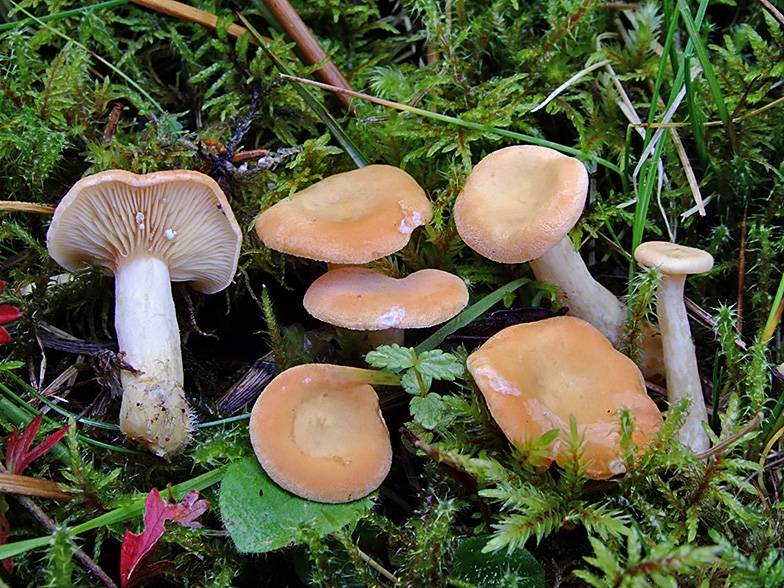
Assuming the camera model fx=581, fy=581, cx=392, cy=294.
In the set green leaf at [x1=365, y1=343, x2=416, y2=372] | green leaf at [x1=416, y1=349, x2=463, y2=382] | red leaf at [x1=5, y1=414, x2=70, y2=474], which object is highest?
red leaf at [x1=5, y1=414, x2=70, y2=474]

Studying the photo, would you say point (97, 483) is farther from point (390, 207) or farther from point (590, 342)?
point (590, 342)

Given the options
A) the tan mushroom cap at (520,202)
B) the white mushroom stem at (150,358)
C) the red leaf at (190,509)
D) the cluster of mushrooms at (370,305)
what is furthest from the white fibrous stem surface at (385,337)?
the red leaf at (190,509)

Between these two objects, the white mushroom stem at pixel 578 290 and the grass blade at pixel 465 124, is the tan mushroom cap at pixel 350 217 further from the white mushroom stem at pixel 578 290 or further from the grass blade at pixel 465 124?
the white mushroom stem at pixel 578 290

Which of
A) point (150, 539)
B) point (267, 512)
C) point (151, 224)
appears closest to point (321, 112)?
point (151, 224)

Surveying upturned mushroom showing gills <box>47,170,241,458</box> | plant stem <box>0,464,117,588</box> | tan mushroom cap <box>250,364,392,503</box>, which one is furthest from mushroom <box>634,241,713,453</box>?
plant stem <box>0,464,117,588</box>

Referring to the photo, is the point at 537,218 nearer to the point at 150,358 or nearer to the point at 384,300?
the point at 384,300

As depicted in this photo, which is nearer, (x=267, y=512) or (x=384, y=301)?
(x=267, y=512)

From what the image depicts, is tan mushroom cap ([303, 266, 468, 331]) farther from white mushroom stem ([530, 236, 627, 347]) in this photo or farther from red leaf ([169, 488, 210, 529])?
red leaf ([169, 488, 210, 529])
